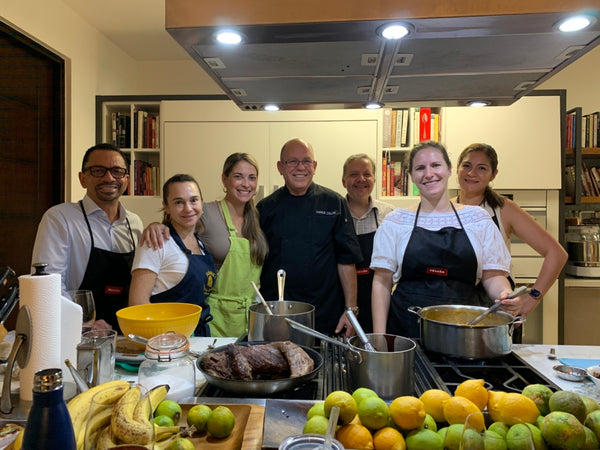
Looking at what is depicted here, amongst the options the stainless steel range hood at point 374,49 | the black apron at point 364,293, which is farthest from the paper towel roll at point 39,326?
the black apron at point 364,293

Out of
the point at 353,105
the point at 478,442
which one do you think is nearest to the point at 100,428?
the point at 478,442

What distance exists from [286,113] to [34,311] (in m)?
2.69

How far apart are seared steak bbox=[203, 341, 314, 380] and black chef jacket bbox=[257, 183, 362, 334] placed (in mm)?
1019

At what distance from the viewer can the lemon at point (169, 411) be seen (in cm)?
86

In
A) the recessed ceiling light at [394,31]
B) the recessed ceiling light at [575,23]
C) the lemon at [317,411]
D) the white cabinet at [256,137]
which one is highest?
the white cabinet at [256,137]

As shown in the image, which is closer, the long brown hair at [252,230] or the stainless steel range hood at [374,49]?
the stainless steel range hood at [374,49]

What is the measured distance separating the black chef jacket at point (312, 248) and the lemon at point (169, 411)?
127 cm

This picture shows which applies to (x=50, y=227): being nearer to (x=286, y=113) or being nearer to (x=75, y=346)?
(x=75, y=346)

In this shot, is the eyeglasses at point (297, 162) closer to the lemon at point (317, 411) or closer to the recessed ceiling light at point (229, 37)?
the recessed ceiling light at point (229, 37)

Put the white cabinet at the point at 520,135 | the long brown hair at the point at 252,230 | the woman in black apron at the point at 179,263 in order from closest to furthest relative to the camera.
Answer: the woman in black apron at the point at 179,263 < the long brown hair at the point at 252,230 < the white cabinet at the point at 520,135

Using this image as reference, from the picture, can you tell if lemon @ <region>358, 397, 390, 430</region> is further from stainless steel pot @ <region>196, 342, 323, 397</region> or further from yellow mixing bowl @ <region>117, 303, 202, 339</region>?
yellow mixing bowl @ <region>117, 303, 202, 339</region>

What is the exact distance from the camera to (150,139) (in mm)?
3615

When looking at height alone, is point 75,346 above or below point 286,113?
below

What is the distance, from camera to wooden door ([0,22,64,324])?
2764 millimetres
